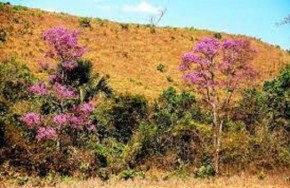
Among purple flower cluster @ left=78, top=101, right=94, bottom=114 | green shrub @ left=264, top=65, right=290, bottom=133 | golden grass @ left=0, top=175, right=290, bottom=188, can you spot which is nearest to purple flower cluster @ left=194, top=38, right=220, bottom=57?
purple flower cluster @ left=78, top=101, right=94, bottom=114

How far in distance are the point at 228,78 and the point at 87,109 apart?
5.20 meters

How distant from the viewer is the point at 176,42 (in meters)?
50.5

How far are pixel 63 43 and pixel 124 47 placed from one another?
27500 mm

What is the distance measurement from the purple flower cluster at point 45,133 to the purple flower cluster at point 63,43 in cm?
263

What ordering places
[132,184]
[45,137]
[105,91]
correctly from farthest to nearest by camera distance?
[105,91], [45,137], [132,184]

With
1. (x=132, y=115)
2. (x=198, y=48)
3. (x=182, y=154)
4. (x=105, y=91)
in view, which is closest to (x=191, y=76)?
(x=198, y=48)

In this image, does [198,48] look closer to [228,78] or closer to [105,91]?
[228,78]

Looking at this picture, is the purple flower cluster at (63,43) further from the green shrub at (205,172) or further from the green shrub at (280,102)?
the green shrub at (280,102)

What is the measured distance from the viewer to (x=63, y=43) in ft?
64.0

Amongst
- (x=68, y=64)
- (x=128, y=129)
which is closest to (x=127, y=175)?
(x=68, y=64)

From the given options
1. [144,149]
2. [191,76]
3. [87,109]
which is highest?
[191,76]

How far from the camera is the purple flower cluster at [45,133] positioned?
61.7 ft

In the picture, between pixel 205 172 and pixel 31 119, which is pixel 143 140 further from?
pixel 31 119

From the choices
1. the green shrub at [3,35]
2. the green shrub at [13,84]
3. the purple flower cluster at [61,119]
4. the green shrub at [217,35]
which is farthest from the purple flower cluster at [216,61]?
the green shrub at [217,35]
